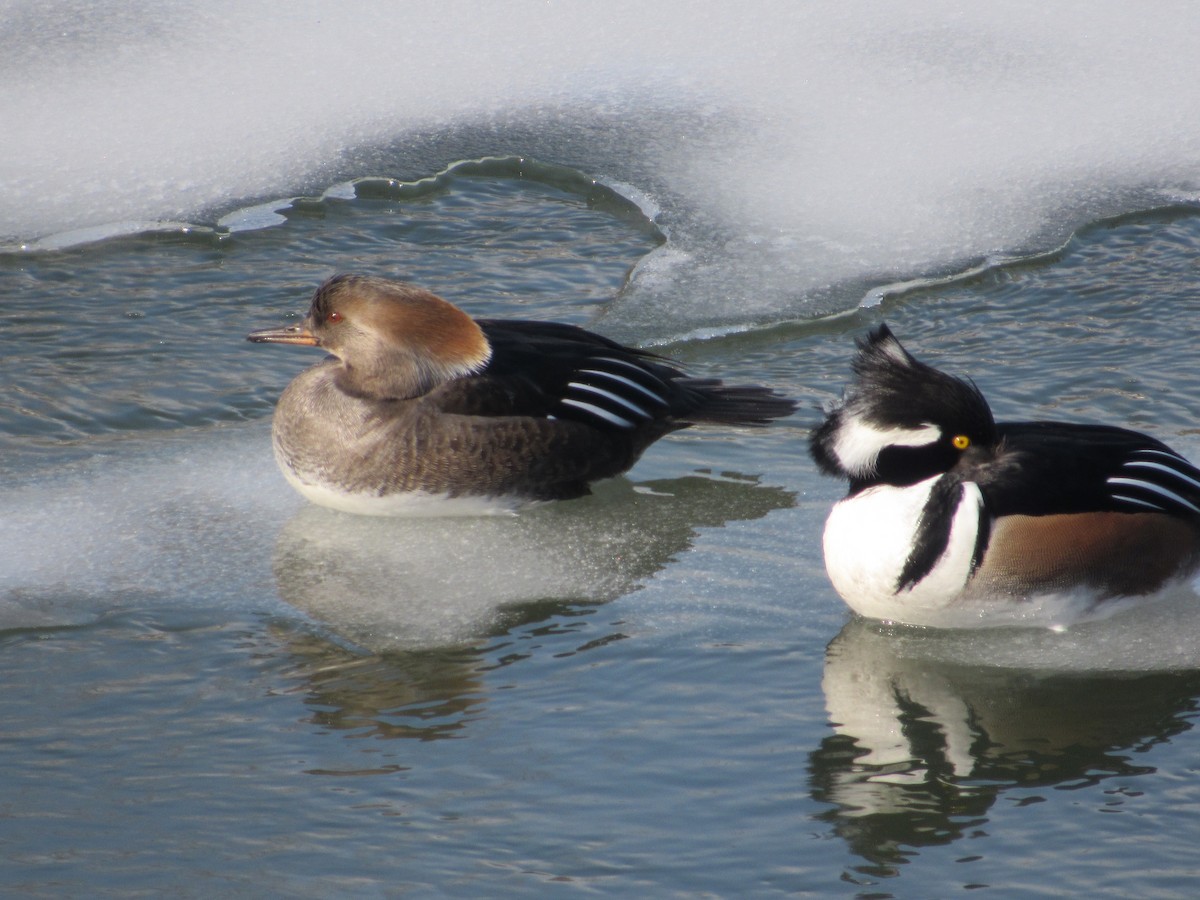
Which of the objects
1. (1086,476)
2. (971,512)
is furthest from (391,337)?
(1086,476)

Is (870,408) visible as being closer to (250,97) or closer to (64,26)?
(250,97)

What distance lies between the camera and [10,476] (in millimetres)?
5047

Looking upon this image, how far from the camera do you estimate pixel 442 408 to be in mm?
4891

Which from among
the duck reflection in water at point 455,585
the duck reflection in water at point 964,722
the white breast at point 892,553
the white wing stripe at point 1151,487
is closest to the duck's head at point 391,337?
the duck reflection in water at point 455,585

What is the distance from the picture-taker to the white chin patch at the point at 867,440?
388 cm

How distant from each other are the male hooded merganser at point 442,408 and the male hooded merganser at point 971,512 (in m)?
1.18

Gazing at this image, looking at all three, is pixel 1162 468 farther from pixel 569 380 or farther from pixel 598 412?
pixel 569 380

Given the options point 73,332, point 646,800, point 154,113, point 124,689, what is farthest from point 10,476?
point 154,113

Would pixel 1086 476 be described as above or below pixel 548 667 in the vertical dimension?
above

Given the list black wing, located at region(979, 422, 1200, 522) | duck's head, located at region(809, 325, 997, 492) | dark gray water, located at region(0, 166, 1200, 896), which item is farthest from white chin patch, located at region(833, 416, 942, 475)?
dark gray water, located at region(0, 166, 1200, 896)

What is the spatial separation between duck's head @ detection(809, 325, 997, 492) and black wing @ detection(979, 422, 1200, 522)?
109mm

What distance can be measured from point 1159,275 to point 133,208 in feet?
15.7

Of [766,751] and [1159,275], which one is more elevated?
[1159,275]

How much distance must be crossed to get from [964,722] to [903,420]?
799 mm
